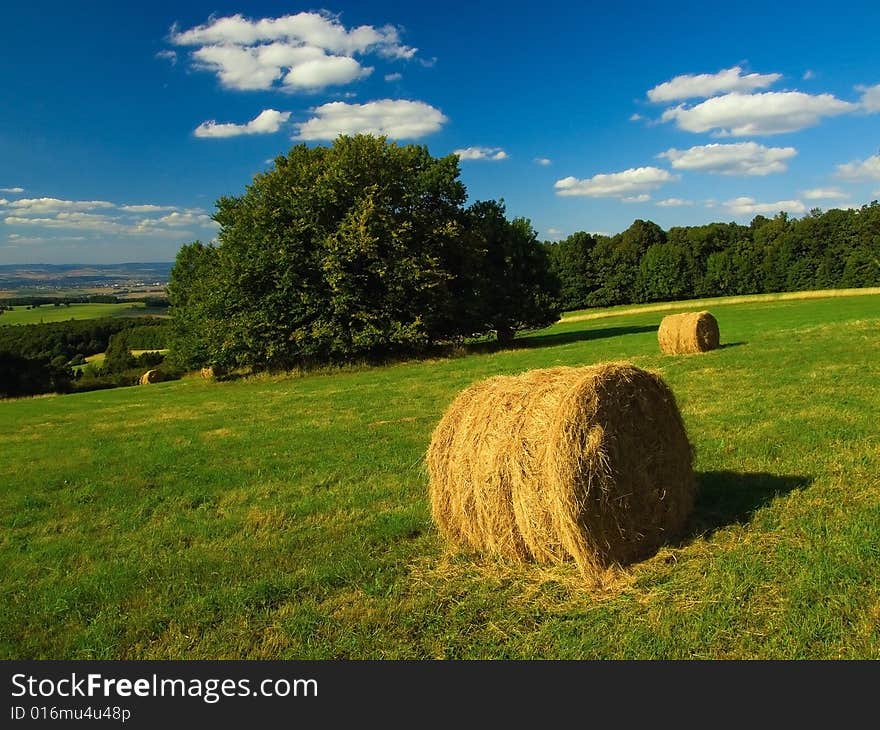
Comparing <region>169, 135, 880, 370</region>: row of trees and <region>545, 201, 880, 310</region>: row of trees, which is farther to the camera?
<region>545, 201, 880, 310</region>: row of trees

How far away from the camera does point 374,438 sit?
38.7ft

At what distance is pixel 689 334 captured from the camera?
21.5 meters

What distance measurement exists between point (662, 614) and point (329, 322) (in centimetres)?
2556

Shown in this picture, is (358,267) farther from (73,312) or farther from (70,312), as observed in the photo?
(70,312)

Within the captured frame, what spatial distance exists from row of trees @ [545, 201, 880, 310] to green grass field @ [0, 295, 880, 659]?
70344mm

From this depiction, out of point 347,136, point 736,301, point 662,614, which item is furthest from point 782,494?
point 736,301

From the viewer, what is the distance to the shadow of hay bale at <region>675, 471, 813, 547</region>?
6.30 metres

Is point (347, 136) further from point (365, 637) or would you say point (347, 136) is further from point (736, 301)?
point (736, 301)

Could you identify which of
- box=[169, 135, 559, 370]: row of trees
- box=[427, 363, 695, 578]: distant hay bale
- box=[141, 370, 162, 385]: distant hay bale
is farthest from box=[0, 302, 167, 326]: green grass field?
box=[427, 363, 695, 578]: distant hay bale

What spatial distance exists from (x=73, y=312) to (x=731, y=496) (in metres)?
111

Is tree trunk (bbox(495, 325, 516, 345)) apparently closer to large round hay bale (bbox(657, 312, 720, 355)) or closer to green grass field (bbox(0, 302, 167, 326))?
large round hay bale (bbox(657, 312, 720, 355))

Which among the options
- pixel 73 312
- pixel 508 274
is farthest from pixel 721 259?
pixel 73 312

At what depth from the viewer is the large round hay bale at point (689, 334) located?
21469mm

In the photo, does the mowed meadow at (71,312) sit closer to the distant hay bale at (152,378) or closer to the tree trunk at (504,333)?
the distant hay bale at (152,378)
